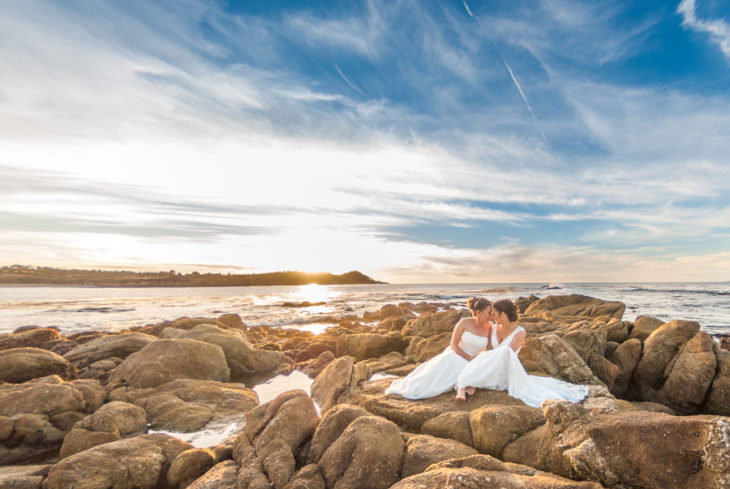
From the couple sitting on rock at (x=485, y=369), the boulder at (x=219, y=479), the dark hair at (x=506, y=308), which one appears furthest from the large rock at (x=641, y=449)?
the boulder at (x=219, y=479)

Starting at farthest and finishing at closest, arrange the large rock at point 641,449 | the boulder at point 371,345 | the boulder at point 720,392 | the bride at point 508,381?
the boulder at point 371,345
the boulder at point 720,392
the bride at point 508,381
the large rock at point 641,449

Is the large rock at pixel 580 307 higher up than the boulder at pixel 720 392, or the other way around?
the large rock at pixel 580 307

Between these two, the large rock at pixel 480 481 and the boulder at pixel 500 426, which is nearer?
the large rock at pixel 480 481

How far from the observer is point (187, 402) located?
32.0 ft

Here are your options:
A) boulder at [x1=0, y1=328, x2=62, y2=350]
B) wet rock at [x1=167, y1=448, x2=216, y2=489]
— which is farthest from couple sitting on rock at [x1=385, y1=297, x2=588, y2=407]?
boulder at [x1=0, y1=328, x2=62, y2=350]

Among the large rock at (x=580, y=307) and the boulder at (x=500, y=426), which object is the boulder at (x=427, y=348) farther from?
the large rock at (x=580, y=307)

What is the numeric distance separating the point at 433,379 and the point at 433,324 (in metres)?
9.74

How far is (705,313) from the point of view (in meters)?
33.4

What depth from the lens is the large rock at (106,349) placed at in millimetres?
13609

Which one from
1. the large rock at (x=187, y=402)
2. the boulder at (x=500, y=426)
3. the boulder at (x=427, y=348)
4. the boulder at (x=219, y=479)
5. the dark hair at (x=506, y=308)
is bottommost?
the large rock at (x=187, y=402)

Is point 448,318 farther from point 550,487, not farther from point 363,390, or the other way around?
point 550,487

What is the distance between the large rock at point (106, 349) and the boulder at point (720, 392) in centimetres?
1742

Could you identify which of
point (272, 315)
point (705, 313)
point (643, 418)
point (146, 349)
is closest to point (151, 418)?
point (146, 349)

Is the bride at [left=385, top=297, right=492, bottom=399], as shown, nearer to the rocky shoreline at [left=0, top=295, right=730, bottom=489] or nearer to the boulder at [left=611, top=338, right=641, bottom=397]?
the rocky shoreline at [left=0, top=295, right=730, bottom=489]
